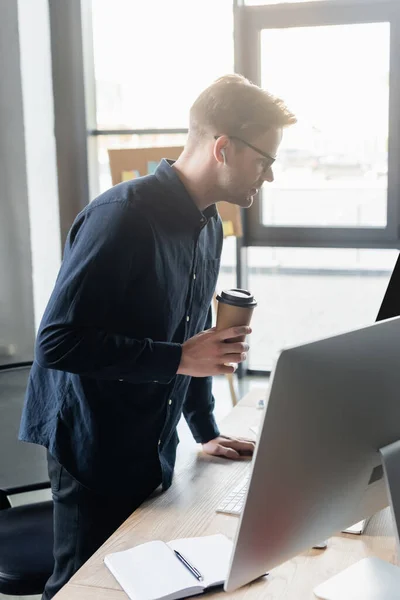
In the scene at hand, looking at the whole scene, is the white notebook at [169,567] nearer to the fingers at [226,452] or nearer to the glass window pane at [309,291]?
the fingers at [226,452]

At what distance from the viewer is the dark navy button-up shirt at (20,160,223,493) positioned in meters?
1.39

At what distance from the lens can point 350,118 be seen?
4316 mm

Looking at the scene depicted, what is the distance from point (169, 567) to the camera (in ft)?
3.78

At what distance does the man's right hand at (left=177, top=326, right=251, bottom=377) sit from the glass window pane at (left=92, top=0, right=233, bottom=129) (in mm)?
3346

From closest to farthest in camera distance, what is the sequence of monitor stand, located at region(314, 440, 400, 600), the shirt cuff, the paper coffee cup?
monitor stand, located at region(314, 440, 400, 600) < the paper coffee cup < the shirt cuff

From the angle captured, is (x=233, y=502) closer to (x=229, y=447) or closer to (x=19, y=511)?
(x=229, y=447)

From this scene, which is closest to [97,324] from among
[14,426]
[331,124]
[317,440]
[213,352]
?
[213,352]

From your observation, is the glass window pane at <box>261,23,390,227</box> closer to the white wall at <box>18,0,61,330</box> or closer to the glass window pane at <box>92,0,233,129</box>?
the glass window pane at <box>92,0,233,129</box>

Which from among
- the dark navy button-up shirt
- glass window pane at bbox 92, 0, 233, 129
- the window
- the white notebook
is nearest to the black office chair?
the dark navy button-up shirt

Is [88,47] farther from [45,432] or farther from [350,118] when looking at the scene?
[45,432]

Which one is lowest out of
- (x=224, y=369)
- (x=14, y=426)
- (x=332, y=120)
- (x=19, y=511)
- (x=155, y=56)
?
(x=19, y=511)

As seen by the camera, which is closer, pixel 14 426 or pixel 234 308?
pixel 234 308

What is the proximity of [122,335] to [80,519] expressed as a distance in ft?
1.26

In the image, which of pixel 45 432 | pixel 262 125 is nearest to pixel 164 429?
pixel 45 432
